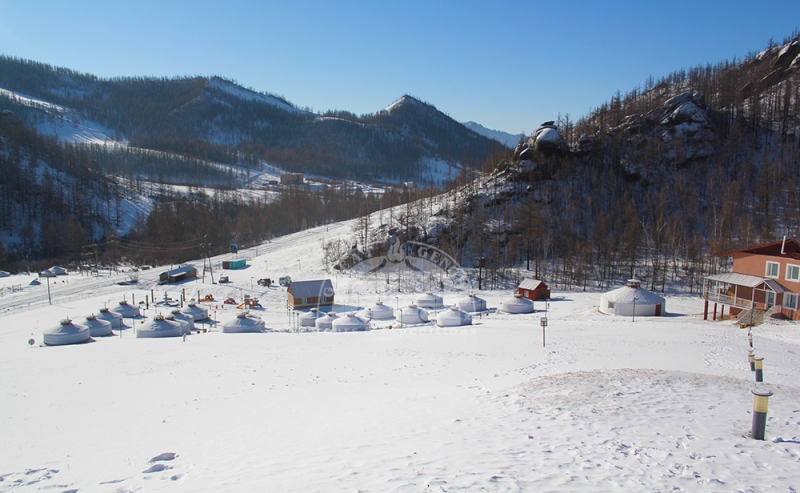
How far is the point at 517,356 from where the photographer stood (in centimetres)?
1966

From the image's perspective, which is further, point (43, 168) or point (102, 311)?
point (43, 168)

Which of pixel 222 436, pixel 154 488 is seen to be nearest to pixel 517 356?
pixel 222 436

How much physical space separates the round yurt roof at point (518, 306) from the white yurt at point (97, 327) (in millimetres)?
33630

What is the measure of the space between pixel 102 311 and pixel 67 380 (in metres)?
23.6

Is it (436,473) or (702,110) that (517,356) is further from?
(702,110)

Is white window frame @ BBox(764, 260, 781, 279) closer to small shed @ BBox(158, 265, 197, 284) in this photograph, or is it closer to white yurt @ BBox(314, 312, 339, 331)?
white yurt @ BBox(314, 312, 339, 331)

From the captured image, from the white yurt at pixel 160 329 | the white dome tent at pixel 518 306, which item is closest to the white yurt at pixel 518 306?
the white dome tent at pixel 518 306

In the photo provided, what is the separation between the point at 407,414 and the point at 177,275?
54.5 meters

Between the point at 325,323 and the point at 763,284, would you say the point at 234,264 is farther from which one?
the point at 763,284

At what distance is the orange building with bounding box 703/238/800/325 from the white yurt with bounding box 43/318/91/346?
1812 inches

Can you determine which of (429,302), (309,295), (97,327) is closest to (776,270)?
(429,302)

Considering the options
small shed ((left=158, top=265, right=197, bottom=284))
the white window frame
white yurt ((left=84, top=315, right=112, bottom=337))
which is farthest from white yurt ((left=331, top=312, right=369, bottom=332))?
small shed ((left=158, top=265, right=197, bottom=284))

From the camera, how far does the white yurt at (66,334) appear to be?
93.1ft

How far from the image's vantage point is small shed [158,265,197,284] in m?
55.0
